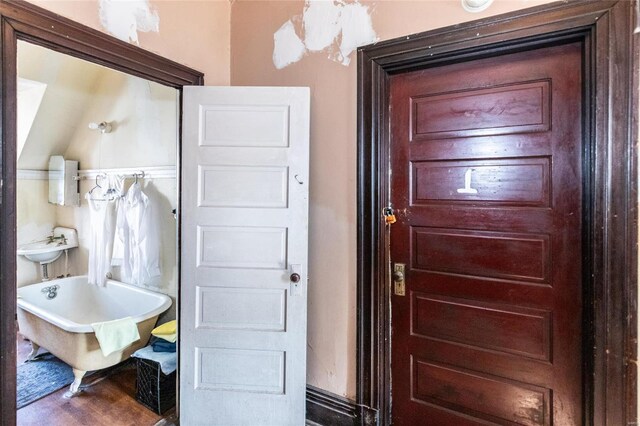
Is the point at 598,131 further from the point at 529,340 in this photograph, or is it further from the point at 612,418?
the point at 612,418

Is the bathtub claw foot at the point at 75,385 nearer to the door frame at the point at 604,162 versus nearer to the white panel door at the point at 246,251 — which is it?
the white panel door at the point at 246,251

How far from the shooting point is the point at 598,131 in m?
1.21

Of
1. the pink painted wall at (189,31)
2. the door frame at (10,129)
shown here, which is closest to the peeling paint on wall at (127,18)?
the pink painted wall at (189,31)

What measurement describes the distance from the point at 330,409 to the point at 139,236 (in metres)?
1.98

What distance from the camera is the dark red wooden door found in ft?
4.38

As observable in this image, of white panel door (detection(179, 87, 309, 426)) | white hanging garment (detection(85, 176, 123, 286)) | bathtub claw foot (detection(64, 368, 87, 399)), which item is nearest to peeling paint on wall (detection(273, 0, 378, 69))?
white panel door (detection(179, 87, 309, 426))

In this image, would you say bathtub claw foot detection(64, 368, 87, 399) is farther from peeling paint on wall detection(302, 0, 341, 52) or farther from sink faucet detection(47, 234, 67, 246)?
peeling paint on wall detection(302, 0, 341, 52)

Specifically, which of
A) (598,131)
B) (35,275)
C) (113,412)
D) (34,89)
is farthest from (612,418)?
(35,275)

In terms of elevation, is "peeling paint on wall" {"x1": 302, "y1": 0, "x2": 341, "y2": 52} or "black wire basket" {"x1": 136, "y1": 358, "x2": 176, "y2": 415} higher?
"peeling paint on wall" {"x1": 302, "y1": 0, "x2": 341, "y2": 52}

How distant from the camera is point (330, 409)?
1.76 metres

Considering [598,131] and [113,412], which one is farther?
[113,412]

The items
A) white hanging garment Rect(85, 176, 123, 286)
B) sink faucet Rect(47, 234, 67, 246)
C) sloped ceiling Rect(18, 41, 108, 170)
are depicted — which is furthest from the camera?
sink faucet Rect(47, 234, 67, 246)

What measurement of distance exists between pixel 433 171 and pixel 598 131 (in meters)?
0.63

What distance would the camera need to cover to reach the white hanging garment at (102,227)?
2.86 m
